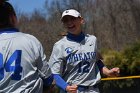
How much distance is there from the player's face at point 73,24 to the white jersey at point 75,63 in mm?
130

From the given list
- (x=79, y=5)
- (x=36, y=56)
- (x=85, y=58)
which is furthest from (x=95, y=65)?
(x=79, y=5)

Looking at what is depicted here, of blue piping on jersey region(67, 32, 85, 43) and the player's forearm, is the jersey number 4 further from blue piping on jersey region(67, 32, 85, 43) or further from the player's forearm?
the player's forearm

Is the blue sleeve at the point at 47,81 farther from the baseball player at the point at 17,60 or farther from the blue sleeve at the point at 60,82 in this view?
the blue sleeve at the point at 60,82

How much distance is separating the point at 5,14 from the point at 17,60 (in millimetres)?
344

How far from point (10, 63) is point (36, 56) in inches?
7.6

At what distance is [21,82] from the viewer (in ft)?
10.4

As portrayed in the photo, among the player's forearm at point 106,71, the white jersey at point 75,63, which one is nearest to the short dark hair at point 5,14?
the white jersey at point 75,63

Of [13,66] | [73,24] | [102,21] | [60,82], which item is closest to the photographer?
[13,66]

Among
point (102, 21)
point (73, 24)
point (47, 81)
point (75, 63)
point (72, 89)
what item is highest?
point (73, 24)

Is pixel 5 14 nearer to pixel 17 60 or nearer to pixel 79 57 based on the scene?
pixel 17 60

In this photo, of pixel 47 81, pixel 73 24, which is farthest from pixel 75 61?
pixel 47 81

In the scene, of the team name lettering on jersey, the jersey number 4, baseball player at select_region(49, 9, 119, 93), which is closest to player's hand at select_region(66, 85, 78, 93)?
baseball player at select_region(49, 9, 119, 93)

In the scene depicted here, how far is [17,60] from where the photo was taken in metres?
3.16

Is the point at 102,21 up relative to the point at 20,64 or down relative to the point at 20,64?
down
